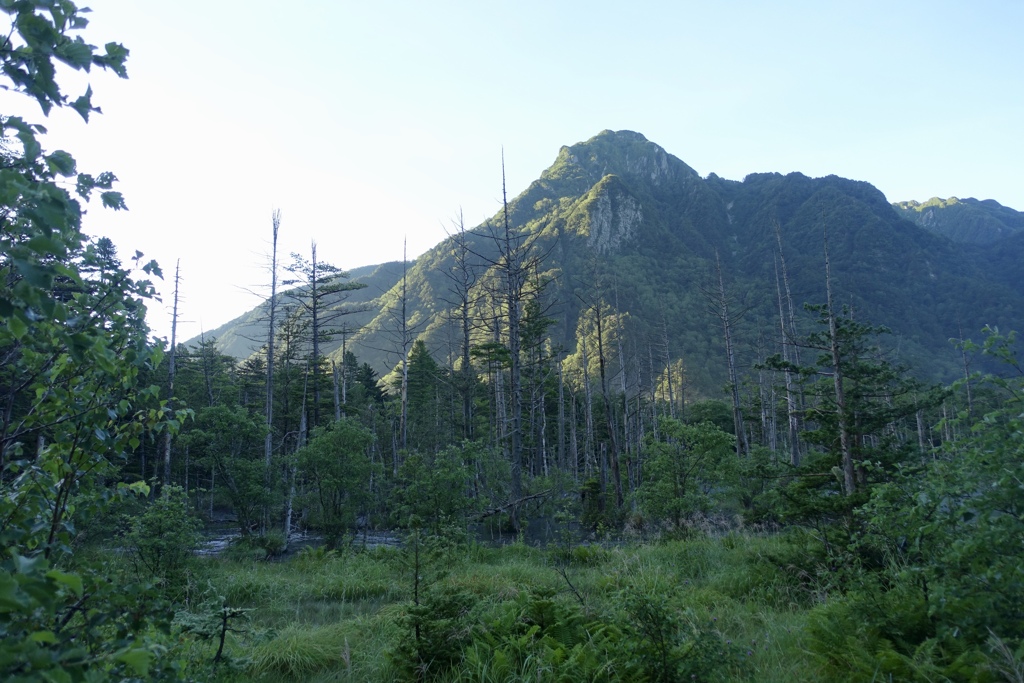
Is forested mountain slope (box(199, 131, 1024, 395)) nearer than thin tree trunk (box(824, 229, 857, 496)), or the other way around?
thin tree trunk (box(824, 229, 857, 496))

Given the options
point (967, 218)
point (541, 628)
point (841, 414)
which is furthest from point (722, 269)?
point (967, 218)

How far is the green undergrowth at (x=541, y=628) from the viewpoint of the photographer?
427 cm

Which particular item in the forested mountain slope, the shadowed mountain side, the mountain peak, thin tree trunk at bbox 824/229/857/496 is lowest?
thin tree trunk at bbox 824/229/857/496

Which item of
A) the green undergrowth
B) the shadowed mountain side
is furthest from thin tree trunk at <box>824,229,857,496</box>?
the shadowed mountain side

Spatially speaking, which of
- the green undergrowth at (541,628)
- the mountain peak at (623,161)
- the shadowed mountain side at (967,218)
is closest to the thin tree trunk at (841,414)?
the green undergrowth at (541,628)

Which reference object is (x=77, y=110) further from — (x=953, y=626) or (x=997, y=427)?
(x=953, y=626)

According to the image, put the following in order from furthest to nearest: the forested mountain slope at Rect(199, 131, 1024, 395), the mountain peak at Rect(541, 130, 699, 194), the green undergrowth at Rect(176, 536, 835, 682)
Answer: the mountain peak at Rect(541, 130, 699, 194), the forested mountain slope at Rect(199, 131, 1024, 395), the green undergrowth at Rect(176, 536, 835, 682)

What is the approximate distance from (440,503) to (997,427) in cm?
1192

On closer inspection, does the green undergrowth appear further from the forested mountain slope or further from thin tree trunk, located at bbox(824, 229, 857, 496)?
the forested mountain slope

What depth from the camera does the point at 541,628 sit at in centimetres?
530

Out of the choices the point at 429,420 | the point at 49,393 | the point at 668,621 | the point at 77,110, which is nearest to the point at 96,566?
the point at 49,393

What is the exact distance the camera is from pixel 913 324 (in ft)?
293

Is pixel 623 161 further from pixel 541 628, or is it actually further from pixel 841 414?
pixel 541 628

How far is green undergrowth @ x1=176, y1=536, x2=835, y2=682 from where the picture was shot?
168 inches
